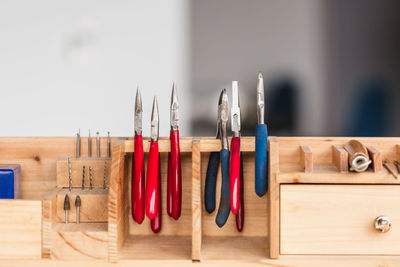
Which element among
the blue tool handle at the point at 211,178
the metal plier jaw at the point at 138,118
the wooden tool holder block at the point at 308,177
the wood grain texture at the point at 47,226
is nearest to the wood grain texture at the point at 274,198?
the wooden tool holder block at the point at 308,177

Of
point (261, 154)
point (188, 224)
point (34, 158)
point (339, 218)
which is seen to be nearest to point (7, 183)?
point (34, 158)

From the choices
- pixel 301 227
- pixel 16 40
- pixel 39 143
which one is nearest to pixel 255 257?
pixel 301 227

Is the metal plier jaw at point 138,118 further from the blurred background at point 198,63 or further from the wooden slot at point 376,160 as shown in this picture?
the wooden slot at point 376,160

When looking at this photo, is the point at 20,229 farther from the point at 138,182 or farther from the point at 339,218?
the point at 339,218

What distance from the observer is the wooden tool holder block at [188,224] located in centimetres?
73

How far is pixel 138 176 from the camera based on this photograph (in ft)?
2.52

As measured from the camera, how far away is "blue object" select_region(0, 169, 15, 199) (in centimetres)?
79

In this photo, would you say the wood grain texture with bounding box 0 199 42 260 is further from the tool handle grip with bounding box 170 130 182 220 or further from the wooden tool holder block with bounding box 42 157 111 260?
the tool handle grip with bounding box 170 130 182 220

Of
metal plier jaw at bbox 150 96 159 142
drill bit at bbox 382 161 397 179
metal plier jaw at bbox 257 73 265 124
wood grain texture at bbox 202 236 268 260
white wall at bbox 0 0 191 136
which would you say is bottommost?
wood grain texture at bbox 202 236 268 260

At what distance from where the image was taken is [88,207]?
0.78 metres

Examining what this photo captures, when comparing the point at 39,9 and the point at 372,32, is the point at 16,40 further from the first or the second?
the point at 372,32

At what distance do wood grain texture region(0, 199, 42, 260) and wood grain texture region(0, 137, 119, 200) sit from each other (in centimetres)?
13

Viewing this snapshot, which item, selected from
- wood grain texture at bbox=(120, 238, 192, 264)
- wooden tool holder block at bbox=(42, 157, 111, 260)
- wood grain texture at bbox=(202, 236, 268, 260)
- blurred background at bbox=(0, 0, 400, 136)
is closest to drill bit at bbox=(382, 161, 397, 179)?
blurred background at bbox=(0, 0, 400, 136)

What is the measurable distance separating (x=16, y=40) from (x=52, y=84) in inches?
4.2
